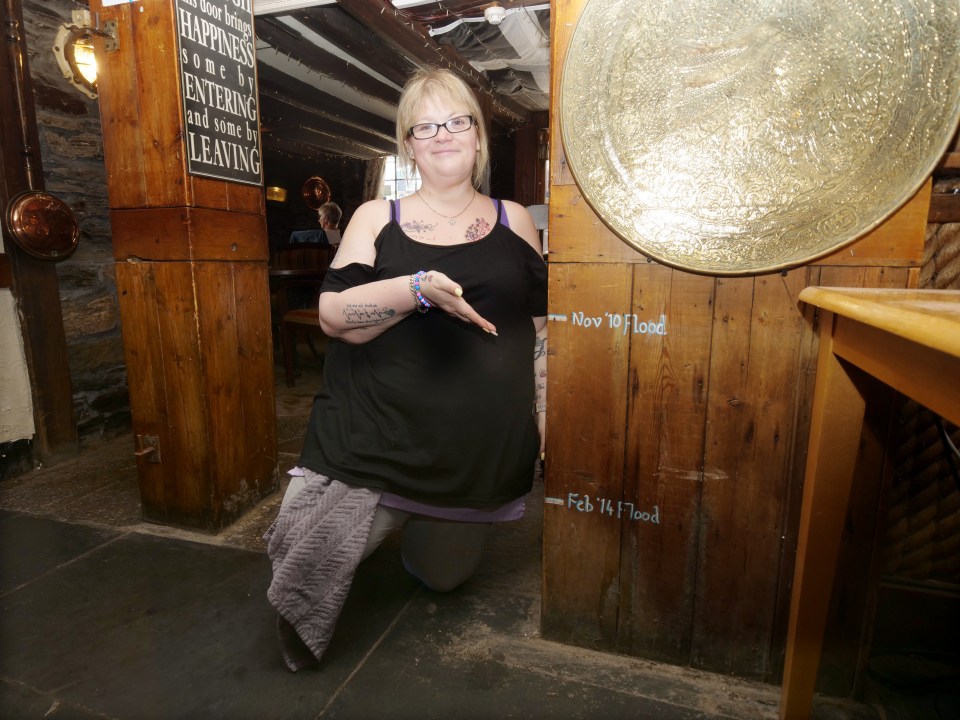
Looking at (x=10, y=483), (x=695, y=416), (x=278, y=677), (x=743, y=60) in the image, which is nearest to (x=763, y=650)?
(x=695, y=416)

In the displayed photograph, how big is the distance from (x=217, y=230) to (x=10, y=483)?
1905 mm

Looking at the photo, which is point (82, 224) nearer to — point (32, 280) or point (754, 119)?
point (32, 280)

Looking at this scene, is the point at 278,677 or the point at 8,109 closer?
the point at 278,677

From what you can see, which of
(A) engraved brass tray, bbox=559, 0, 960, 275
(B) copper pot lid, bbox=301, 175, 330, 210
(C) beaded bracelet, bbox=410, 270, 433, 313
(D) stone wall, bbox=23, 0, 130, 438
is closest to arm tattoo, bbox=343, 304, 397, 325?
(C) beaded bracelet, bbox=410, 270, 433, 313

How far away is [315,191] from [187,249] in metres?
7.86

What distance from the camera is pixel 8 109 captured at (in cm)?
284

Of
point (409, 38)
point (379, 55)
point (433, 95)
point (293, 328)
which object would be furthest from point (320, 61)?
point (433, 95)

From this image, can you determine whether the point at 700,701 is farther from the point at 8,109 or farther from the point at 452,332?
the point at 8,109

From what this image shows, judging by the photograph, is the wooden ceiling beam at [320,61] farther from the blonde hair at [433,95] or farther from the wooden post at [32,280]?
the blonde hair at [433,95]

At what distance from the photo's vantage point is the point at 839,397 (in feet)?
3.60

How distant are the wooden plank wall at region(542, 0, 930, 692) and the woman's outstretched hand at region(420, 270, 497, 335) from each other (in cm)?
28

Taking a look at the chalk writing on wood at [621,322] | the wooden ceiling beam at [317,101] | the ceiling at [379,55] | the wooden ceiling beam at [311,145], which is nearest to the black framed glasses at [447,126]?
the chalk writing on wood at [621,322]

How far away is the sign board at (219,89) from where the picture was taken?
207 centimetres

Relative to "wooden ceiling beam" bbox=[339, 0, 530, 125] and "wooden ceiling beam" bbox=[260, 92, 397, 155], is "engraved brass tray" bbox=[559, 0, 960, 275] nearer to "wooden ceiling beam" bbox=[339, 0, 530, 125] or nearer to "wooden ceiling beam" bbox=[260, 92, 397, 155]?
"wooden ceiling beam" bbox=[339, 0, 530, 125]
